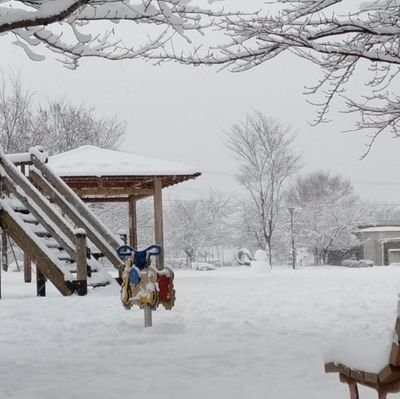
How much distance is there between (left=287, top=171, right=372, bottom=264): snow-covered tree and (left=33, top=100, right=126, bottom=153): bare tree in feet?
51.3

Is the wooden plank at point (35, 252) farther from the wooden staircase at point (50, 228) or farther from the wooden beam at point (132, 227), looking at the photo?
the wooden beam at point (132, 227)

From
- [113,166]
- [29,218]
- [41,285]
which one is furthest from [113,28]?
[113,166]

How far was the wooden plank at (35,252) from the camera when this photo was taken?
1009 cm

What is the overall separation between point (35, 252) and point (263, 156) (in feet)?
77.6

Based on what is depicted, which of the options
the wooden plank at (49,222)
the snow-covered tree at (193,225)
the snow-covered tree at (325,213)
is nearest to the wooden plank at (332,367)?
the wooden plank at (49,222)

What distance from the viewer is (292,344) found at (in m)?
5.52

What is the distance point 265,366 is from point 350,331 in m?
2.05

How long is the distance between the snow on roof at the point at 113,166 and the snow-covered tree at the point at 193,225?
3199 cm

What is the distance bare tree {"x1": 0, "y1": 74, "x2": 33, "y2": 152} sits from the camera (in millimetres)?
30469

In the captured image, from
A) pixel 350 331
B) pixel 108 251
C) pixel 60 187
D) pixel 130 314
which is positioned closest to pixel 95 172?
pixel 60 187

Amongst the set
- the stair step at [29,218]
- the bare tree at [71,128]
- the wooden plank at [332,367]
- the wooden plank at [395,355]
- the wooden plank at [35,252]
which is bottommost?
the wooden plank at [332,367]

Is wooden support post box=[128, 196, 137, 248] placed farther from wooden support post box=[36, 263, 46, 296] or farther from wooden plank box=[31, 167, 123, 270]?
wooden support post box=[36, 263, 46, 296]

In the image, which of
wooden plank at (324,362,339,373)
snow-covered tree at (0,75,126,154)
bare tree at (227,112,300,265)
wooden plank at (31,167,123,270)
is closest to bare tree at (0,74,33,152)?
snow-covered tree at (0,75,126,154)

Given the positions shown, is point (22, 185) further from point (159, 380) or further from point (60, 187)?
point (159, 380)
